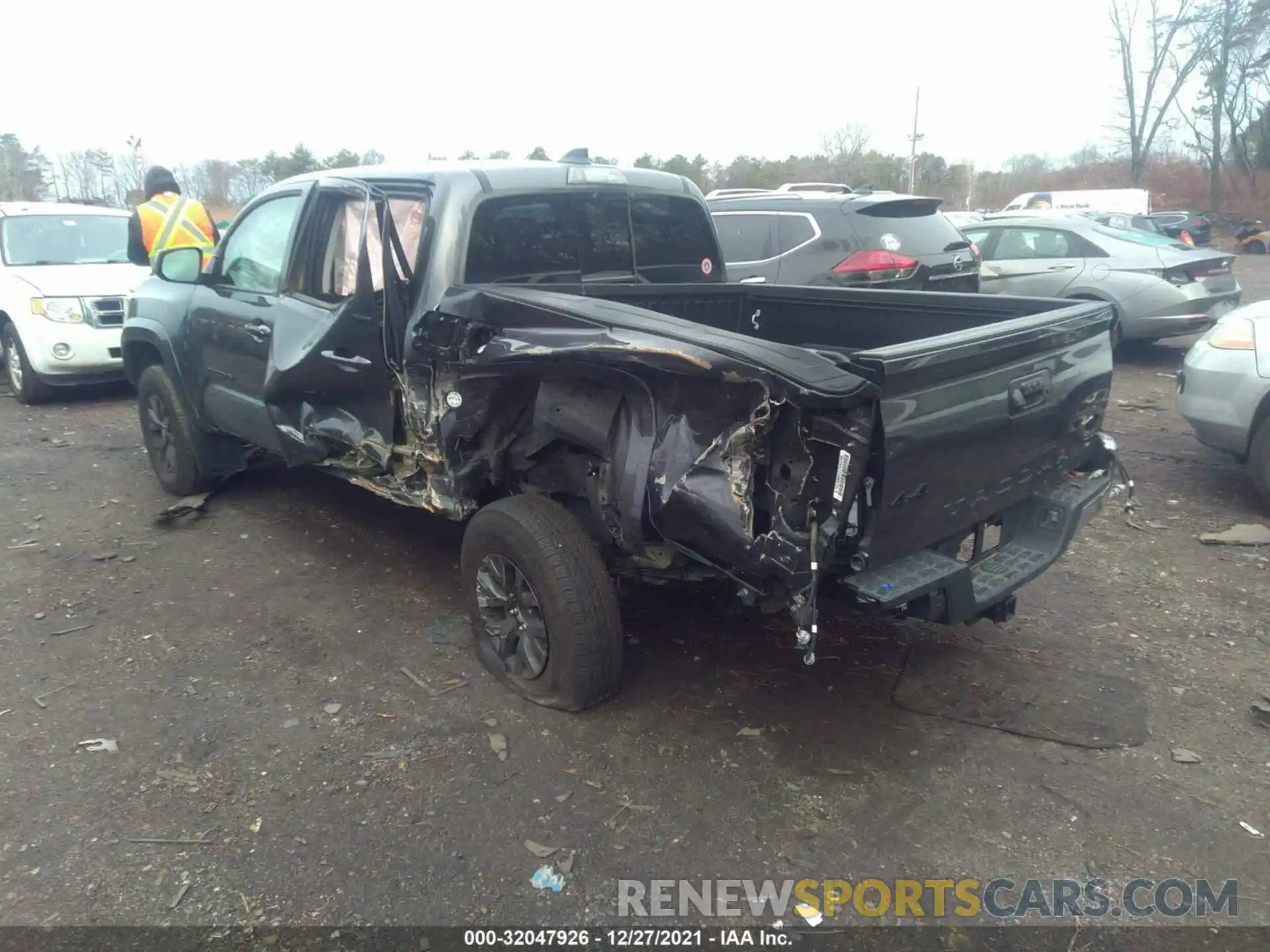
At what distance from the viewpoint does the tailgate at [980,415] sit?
2686 mm

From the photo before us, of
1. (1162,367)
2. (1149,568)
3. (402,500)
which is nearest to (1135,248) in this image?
(1162,367)

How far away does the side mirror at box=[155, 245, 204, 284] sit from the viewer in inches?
195

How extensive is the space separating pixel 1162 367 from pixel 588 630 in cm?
876

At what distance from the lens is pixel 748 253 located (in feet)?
25.4

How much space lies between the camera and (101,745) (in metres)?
3.31

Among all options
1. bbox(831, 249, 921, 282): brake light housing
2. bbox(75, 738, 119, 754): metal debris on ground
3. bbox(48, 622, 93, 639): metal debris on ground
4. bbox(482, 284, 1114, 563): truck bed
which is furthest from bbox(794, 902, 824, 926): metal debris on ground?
bbox(831, 249, 921, 282): brake light housing

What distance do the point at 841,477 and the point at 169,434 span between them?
185 inches

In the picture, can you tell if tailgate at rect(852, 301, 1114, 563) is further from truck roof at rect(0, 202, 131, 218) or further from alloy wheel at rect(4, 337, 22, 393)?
truck roof at rect(0, 202, 131, 218)

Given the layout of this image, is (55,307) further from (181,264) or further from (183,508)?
(181,264)

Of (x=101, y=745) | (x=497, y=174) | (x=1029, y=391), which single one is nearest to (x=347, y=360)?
(x=497, y=174)

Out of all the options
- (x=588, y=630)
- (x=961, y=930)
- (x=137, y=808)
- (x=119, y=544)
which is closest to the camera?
(x=961, y=930)

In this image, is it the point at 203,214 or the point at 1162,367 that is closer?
the point at 203,214

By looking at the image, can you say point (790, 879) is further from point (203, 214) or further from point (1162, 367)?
point (1162, 367)

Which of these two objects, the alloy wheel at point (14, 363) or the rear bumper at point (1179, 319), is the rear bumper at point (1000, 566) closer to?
the rear bumper at point (1179, 319)
